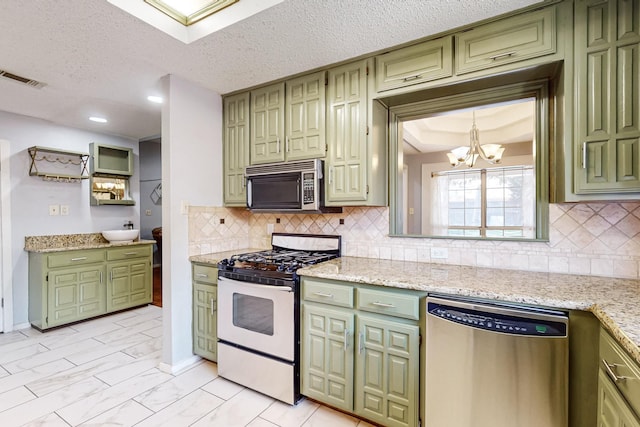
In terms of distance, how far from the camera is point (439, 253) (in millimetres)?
2141

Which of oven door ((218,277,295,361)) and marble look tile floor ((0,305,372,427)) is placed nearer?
marble look tile floor ((0,305,372,427))

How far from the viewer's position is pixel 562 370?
126cm

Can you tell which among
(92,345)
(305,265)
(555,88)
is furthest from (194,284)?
(555,88)

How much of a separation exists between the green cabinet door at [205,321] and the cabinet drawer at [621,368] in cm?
222

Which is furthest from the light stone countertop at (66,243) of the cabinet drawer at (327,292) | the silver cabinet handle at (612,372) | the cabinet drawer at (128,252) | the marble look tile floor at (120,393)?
the silver cabinet handle at (612,372)

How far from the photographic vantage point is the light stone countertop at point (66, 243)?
323 cm

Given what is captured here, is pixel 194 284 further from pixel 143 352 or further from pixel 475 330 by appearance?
pixel 475 330

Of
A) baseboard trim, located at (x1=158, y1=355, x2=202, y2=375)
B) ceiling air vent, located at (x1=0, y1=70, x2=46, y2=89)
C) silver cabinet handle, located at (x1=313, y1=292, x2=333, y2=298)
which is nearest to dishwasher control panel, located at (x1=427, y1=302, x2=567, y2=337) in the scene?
silver cabinet handle, located at (x1=313, y1=292, x2=333, y2=298)

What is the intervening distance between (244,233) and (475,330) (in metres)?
2.25

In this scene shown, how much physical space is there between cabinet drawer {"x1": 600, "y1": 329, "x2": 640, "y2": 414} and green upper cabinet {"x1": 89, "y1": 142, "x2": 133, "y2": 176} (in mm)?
4713

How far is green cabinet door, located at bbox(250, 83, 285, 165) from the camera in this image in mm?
2457

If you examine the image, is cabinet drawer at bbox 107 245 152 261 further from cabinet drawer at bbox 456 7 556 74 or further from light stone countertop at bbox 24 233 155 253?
cabinet drawer at bbox 456 7 556 74

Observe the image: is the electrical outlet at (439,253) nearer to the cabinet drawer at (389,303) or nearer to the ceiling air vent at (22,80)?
the cabinet drawer at (389,303)

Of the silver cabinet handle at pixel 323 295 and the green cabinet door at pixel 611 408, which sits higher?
the silver cabinet handle at pixel 323 295
